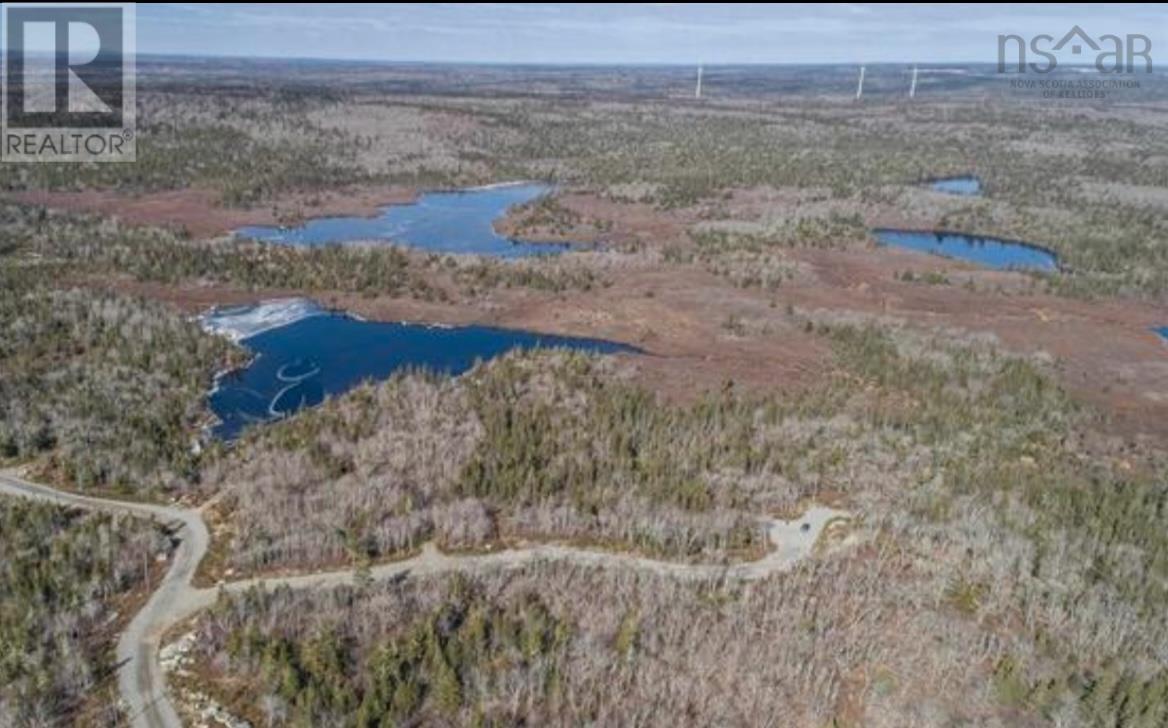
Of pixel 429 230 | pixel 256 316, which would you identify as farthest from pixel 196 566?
pixel 429 230

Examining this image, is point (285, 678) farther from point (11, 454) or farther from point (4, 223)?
point (4, 223)

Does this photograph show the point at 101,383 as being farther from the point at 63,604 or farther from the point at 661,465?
the point at 661,465

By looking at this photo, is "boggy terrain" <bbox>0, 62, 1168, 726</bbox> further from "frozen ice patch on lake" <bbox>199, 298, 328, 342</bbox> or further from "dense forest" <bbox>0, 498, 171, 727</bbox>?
"dense forest" <bbox>0, 498, 171, 727</bbox>

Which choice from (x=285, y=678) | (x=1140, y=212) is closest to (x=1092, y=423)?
(x=285, y=678)

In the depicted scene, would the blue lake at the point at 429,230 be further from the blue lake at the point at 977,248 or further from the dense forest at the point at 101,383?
the blue lake at the point at 977,248

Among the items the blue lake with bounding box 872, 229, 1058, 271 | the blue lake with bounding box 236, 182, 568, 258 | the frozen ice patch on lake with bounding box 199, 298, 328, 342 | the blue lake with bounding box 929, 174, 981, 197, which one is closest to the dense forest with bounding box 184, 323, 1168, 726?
the frozen ice patch on lake with bounding box 199, 298, 328, 342
